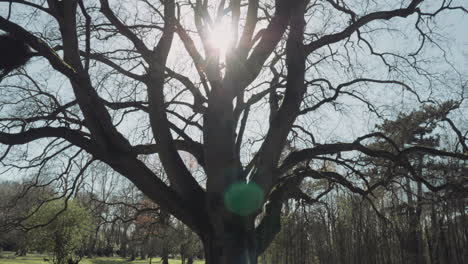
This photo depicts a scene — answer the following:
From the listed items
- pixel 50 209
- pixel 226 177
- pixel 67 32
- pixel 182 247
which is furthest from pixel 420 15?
pixel 182 247

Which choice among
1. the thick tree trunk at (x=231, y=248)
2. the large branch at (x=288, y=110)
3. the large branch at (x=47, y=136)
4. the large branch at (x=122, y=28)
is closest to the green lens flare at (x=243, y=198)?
the large branch at (x=288, y=110)

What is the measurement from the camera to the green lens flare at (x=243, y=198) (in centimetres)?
434

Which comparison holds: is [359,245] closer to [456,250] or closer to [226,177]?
[456,250]

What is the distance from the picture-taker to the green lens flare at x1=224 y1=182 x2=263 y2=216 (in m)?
4.34

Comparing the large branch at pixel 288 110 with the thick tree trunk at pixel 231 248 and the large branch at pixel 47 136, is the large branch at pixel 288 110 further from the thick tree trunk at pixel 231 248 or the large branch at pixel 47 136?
the large branch at pixel 47 136

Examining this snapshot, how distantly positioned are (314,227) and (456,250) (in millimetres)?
3859

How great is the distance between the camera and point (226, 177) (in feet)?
14.5

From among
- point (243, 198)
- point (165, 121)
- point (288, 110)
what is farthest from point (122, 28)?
point (243, 198)

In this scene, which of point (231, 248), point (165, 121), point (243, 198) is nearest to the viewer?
point (231, 248)

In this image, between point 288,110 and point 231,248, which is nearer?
Answer: point 231,248

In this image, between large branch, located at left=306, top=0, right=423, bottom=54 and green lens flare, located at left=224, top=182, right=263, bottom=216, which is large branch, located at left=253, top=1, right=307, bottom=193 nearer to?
green lens flare, located at left=224, top=182, right=263, bottom=216

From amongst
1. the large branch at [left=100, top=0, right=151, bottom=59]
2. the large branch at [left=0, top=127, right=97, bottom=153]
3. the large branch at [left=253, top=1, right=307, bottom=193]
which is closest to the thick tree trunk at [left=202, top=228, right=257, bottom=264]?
the large branch at [left=253, top=1, right=307, bottom=193]

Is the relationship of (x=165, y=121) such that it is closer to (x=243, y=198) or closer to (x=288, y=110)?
(x=243, y=198)

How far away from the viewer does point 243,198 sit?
4.43m
